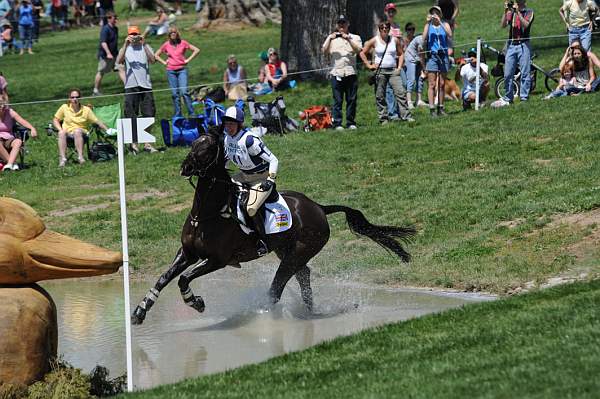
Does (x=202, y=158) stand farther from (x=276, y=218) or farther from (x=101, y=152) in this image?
(x=101, y=152)

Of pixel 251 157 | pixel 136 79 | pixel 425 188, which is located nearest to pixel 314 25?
pixel 136 79

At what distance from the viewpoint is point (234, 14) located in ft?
132

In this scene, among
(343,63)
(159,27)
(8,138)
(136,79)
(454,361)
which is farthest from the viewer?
(159,27)

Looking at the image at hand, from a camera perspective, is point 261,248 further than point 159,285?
Yes

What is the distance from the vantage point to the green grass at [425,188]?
14250mm

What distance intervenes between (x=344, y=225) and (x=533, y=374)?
341 inches

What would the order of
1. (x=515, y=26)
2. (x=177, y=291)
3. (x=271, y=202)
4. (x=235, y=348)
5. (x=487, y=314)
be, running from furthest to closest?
(x=515, y=26) < (x=177, y=291) < (x=271, y=202) < (x=235, y=348) < (x=487, y=314)

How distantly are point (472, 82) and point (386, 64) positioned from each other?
2.36 m

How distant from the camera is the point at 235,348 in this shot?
11.5 meters

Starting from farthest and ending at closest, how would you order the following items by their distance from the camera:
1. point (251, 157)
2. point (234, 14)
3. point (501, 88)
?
1. point (234, 14)
2. point (501, 88)
3. point (251, 157)

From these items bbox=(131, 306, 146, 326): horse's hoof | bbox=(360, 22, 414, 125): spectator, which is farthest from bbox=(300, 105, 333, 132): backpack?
bbox=(131, 306, 146, 326): horse's hoof

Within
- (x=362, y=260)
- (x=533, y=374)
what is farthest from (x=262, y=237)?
(x=533, y=374)

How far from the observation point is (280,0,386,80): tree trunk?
2577cm

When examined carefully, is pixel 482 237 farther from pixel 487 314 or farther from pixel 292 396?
pixel 292 396
